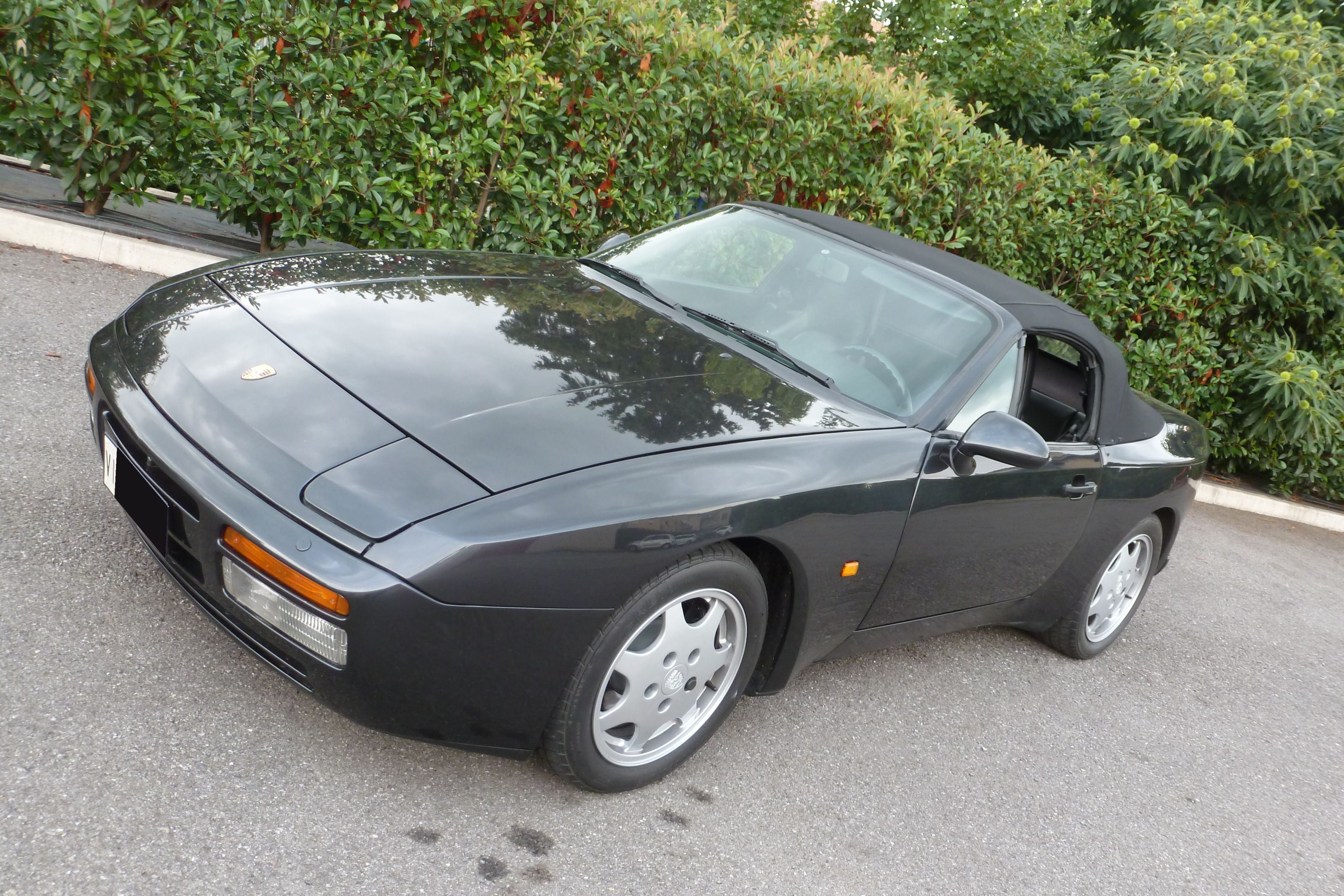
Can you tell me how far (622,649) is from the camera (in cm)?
253

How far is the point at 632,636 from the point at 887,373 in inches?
51.1

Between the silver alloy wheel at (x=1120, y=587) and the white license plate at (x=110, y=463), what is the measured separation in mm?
3423

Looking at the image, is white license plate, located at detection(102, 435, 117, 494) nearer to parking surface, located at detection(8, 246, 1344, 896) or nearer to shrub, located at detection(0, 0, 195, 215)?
parking surface, located at detection(8, 246, 1344, 896)

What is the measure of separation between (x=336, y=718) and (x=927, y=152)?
5536mm

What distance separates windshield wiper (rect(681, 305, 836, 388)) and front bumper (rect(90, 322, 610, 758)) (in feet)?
3.94

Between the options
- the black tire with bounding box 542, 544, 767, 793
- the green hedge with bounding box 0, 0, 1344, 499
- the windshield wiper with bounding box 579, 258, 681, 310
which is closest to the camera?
the black tire with bounding box 542, 544, 767, 793

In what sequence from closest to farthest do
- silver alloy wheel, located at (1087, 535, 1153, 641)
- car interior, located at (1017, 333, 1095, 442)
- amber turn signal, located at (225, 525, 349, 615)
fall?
amber turn signal, located at (225, 525, 349, 615)
car interior, located at (1017, 333, 1095, 442)
silver alloy wheel, located at (1087, 535, 1153, 641)

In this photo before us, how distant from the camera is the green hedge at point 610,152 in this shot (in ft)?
18.6

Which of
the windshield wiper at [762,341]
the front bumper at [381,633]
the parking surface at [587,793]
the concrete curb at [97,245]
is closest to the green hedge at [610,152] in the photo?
the concrete curb at [97,245]

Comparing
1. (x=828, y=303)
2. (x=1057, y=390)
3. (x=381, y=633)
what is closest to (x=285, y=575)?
(x=381, y=633)

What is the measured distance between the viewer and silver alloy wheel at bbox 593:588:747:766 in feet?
8.59

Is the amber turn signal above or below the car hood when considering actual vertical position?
below

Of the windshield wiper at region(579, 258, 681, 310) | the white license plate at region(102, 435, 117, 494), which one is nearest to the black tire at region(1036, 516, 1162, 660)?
the windshield wiper at region(579, 258, 681, 310)

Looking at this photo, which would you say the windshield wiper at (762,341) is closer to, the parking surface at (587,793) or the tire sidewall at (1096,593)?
the parking surface at (587,793)
